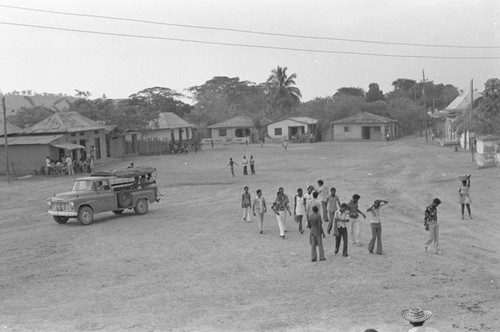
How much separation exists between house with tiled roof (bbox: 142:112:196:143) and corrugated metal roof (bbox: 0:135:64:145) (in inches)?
826

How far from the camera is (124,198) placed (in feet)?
74.6

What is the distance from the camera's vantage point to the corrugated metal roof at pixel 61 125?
45031 mm

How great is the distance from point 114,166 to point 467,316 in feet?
125

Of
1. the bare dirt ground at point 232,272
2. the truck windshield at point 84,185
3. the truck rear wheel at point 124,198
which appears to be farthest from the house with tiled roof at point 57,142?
the truck windshield at point 84,185

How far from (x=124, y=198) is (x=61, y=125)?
82.4 feet

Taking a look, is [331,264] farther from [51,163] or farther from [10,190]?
[51,163]

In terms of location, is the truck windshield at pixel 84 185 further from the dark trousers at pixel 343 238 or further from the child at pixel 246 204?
the dark trousers at pixel 343 238

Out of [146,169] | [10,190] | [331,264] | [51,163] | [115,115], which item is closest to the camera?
[331,264]

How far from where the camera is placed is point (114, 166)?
45.5 m

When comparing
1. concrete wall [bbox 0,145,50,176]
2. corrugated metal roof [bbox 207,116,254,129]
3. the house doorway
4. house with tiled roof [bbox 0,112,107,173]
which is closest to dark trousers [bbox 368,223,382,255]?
house with tiled roof [bbox 0,112,107,173]

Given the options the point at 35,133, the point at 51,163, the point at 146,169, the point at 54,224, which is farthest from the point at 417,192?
the point at 35,133

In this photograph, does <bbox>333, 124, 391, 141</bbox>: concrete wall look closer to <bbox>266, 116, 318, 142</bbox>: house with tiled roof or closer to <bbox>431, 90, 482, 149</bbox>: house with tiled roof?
<bbox>266, 116, 318, 142</bbox>: house with tiled roof

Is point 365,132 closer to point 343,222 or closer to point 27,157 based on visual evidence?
point 27,157

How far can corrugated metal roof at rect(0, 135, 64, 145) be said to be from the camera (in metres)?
41.2
